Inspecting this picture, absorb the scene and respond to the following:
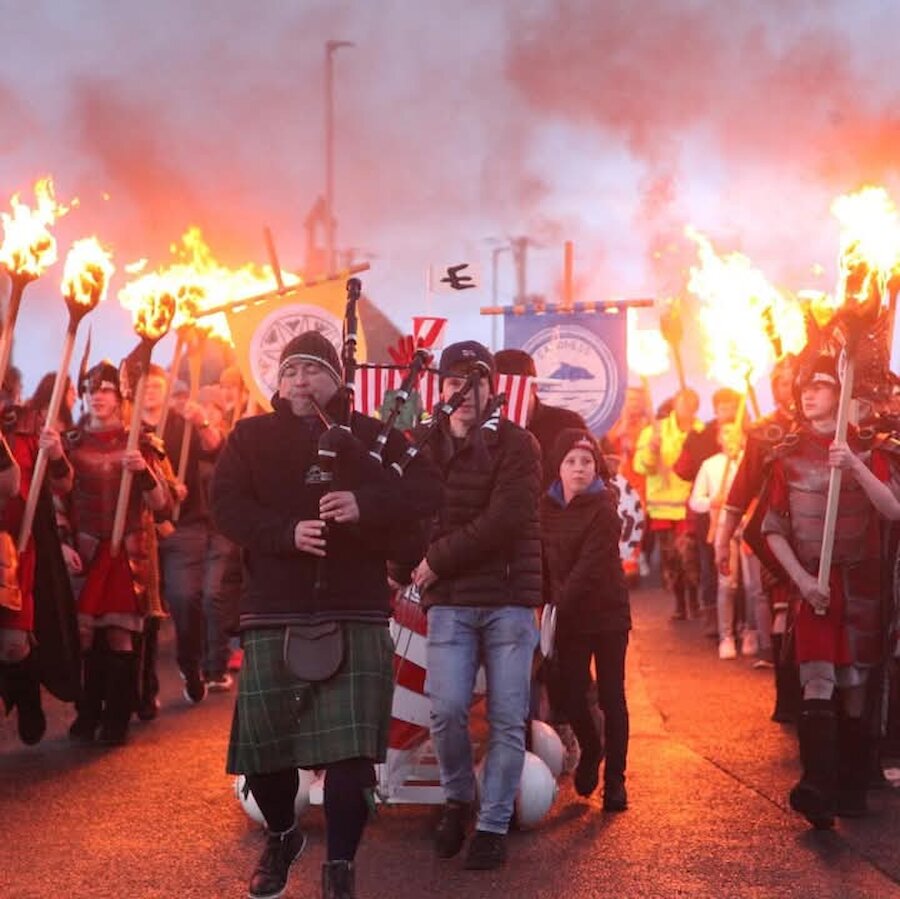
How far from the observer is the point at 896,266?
7.59m

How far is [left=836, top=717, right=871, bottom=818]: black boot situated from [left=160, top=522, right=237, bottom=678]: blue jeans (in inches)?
177

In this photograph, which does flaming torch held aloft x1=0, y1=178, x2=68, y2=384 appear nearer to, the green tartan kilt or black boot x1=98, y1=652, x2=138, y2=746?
black boot x1=98, y1=652, x2=138, y2=746

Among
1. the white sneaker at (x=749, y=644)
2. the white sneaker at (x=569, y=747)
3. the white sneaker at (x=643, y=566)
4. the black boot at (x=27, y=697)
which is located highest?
the black boot at (x=27, y=697)

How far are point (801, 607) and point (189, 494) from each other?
210 inches

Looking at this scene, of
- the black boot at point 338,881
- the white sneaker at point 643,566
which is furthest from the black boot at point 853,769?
the white sneaker at point 643,566

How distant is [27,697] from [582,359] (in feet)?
17.1

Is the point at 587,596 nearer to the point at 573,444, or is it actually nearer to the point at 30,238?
the point at 573,444

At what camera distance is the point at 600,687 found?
7691 millimetres

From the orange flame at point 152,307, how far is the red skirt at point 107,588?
3.97 feet

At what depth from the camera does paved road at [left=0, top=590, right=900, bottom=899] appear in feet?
19.8

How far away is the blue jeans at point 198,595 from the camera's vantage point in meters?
10.9

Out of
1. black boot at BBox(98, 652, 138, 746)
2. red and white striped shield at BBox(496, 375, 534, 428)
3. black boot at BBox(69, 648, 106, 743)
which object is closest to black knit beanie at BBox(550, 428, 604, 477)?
red and white striped shield at BBox(496, 375, 534, 428)

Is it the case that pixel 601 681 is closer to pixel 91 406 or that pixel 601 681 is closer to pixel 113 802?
pixel 113 802

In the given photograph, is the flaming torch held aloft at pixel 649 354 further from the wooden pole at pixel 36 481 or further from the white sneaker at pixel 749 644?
the wooden pole at pixel 36 481
